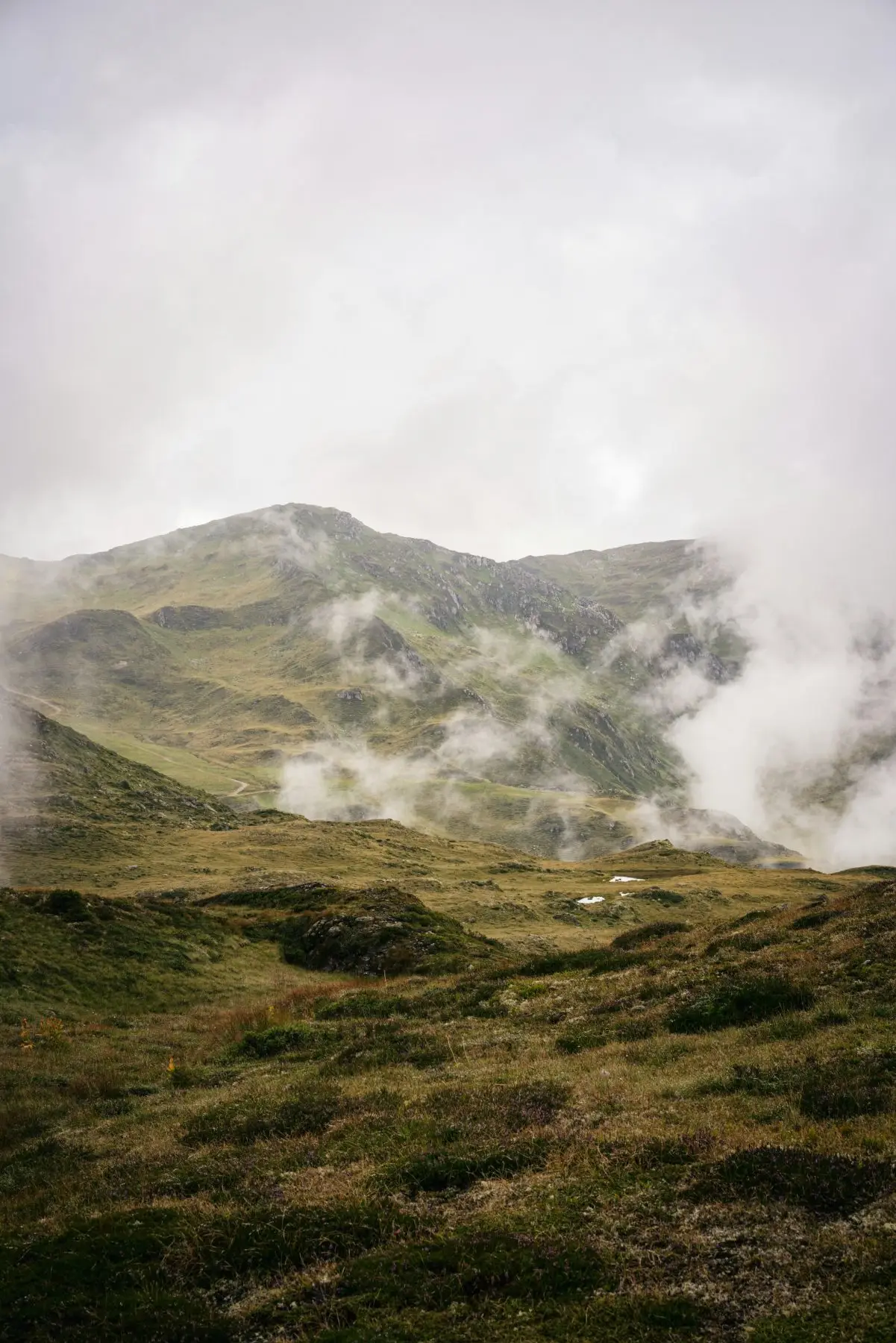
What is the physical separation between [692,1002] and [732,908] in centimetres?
8064

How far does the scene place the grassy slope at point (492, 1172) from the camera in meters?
8.80

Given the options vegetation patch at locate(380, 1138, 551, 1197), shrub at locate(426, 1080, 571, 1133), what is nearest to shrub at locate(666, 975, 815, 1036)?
shrub at locate(426, 1080, 571, 1133)

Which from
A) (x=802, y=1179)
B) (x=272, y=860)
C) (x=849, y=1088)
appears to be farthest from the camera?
(x=272, y=860)

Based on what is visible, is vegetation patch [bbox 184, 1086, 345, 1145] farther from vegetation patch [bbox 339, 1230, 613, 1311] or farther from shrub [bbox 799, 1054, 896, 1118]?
shrub [bbox 799, 1054, 896, 1118]

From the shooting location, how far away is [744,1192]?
10555 millimetres

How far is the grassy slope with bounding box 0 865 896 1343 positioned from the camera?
8.80 meters

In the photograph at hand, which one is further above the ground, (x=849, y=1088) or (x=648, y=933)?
(x=849, y=1088)

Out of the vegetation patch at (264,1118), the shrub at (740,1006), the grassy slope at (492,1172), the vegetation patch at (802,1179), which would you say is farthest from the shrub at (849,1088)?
the vegetation patch at (264,1118)

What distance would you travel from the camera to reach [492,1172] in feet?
41.4

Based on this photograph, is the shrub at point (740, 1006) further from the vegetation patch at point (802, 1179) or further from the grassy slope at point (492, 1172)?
the vegetation patch at point (802, 1179)

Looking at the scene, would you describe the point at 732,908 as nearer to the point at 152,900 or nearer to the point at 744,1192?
the point at 152,900

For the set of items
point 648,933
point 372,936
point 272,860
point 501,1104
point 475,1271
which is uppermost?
point 475,1271

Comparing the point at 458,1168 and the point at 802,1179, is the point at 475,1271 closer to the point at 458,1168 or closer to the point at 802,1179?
the point at 458,1168

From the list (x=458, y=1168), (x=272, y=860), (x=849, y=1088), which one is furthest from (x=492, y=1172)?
(x=272, y=860)
